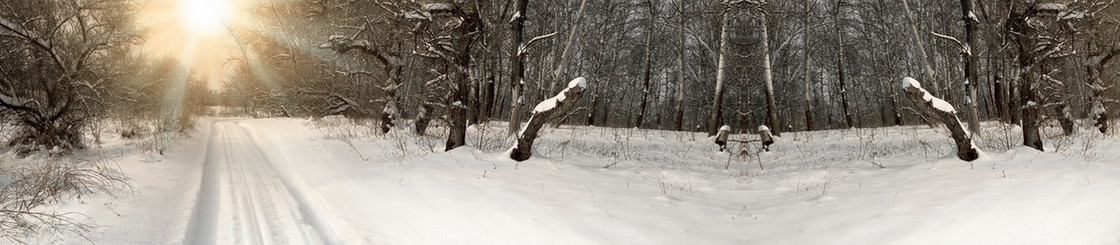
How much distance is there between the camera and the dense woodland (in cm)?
1194

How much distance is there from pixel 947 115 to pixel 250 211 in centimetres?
937

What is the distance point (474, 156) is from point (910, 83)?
6.90 meters

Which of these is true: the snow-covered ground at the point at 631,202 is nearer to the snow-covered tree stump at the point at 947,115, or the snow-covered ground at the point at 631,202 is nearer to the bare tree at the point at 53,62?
the snow-covered tree stump at the point at 947,115

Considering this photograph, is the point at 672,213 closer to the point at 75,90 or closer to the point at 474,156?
the point at 474,156

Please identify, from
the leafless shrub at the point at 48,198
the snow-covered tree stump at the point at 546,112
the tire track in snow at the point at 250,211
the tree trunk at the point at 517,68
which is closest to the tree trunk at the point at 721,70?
the snow-covered tree stump at the point at 546,112

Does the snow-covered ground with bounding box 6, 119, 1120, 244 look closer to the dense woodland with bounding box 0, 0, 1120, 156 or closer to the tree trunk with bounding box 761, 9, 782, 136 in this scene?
the tree trunk with bounding box 761, 9, 782, 136

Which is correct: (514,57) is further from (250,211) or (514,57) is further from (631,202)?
(250,211)

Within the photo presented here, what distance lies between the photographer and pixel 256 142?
16469 mm

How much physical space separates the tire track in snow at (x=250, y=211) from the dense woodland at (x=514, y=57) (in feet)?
13.3

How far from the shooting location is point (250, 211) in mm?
6988

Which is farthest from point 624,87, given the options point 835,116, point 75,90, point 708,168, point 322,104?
point 708,168

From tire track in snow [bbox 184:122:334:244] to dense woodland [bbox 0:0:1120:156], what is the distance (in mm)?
4047

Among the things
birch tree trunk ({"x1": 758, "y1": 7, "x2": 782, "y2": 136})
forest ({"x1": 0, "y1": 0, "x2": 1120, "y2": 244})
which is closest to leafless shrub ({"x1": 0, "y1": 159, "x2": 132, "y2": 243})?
forest ({"x1": 0, "y1": 0, "x2": 1120, "y2": 244})

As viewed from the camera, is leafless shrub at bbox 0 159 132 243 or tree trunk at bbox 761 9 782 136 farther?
tree trunk at bbox 761 9 782 136
